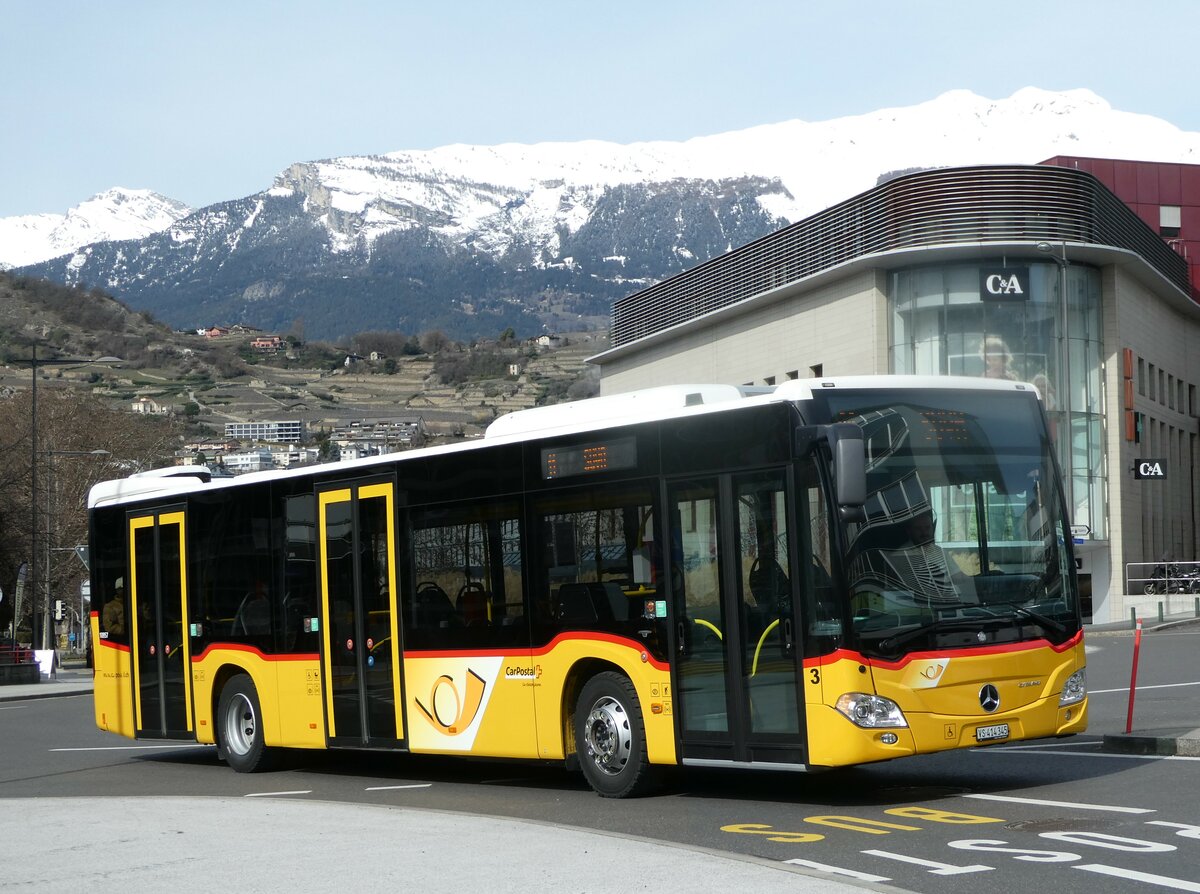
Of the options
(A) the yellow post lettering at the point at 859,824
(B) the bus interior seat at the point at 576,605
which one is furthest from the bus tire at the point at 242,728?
(A) the yellow post lettering at the point at 859,824

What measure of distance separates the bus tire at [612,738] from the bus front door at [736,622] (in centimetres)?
48

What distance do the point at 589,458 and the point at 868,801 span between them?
10.9 ft

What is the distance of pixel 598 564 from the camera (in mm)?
13242

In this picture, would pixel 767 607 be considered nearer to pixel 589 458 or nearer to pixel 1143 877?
pixel 589 458

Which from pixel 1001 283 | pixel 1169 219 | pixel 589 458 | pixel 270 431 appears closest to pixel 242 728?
pixel 589 458

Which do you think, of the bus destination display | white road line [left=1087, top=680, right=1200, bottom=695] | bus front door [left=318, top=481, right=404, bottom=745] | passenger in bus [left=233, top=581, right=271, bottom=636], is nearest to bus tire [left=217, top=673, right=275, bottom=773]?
passenger in bus [left=233, top=581, right=271, bottom=636]

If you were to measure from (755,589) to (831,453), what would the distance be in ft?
3.71

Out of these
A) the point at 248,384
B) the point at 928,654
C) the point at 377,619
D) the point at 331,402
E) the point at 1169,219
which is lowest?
the point at 928,654

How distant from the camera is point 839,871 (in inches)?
363

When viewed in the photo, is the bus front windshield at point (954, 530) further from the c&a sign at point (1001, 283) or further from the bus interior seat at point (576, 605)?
the c&a sign at point (1001, 283)

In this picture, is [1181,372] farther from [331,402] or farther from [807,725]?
[331,402]

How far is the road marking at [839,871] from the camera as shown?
901 cm

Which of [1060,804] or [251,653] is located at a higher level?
[251,653]

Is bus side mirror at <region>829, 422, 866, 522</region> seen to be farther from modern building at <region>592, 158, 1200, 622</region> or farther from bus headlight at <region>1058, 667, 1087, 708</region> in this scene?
modern building at <region>592, 158, 1200, 622</region>
